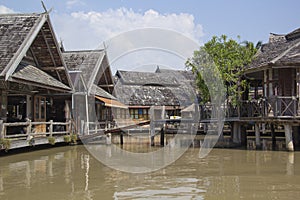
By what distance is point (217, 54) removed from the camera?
2052 cm

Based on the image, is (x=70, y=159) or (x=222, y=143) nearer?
(x=70, y=159)

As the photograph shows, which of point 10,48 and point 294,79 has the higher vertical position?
point 10,48

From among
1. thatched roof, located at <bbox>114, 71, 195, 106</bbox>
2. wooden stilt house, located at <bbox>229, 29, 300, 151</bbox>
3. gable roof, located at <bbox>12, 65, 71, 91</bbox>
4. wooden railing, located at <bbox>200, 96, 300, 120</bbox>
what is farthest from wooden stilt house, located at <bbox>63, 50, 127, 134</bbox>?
thatched roof, located at <bbox>114, 71, 195, 106</bbox>

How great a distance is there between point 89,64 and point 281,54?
1247 centimetres

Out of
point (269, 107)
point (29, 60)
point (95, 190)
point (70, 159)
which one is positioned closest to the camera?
point (95, 190)

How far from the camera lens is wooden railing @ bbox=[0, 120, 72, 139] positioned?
1453 cm

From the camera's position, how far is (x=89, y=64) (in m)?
24.8

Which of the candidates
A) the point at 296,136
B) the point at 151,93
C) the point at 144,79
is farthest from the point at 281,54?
the point at 144,79

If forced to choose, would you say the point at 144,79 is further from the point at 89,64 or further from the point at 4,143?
the point at 4,143

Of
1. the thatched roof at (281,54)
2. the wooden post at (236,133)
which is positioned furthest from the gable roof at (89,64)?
the thatched roof at (281,54)

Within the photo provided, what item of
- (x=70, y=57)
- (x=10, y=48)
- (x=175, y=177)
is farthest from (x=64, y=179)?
(x=70, y=57)

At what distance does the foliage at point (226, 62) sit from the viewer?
2012 centimetres

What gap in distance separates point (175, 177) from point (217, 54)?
11.3 m

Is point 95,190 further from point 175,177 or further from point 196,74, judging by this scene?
point 196,74
